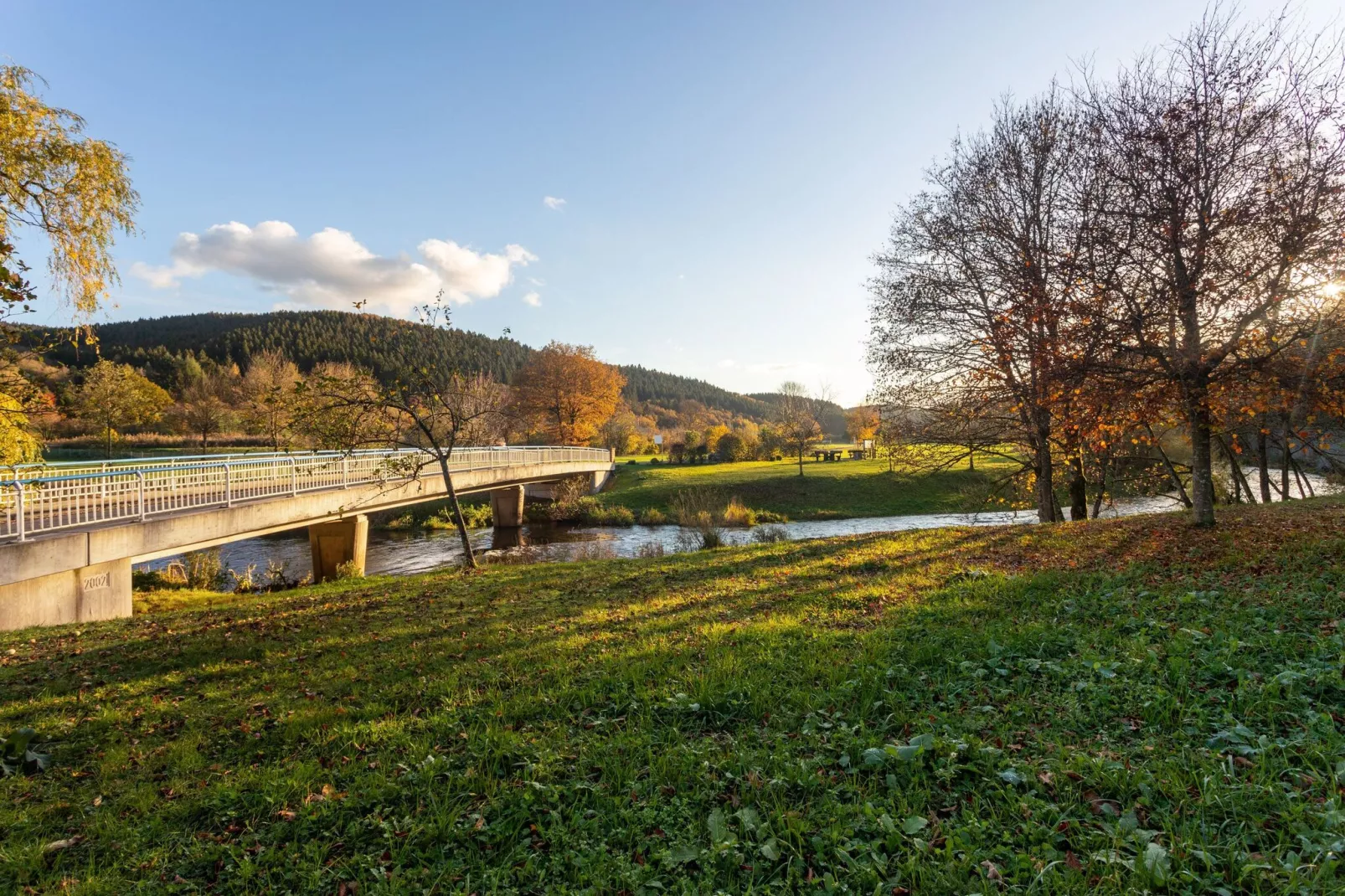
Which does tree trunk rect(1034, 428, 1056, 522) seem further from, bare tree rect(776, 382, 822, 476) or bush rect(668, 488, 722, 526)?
bare tree rect(776, 382, 822, 476)

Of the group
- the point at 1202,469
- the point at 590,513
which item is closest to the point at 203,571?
the point at 590,513

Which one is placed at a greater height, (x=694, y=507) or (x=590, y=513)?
(x=694, y=507)

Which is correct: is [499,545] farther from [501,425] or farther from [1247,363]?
[1247,363]

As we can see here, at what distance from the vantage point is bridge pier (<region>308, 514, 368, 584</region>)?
59.2 feet

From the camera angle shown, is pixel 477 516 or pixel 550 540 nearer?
pixel 550 540

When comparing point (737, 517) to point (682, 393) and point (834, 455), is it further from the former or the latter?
point (682, 393)

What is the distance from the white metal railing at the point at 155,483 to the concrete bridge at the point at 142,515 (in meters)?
0.02

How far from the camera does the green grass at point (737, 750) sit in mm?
2779

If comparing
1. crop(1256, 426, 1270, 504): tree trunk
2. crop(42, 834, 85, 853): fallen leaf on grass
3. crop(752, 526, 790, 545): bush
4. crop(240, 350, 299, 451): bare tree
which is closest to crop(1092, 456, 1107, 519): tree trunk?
crop(1256, 426, 1270, 504): tree trunk

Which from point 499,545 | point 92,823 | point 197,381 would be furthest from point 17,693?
point 197,381

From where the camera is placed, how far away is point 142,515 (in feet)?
35.7

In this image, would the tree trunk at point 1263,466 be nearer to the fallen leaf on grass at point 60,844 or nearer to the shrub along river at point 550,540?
the shrub along river at point 550,540

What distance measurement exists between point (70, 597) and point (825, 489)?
105 ft

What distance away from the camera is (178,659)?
665cm
